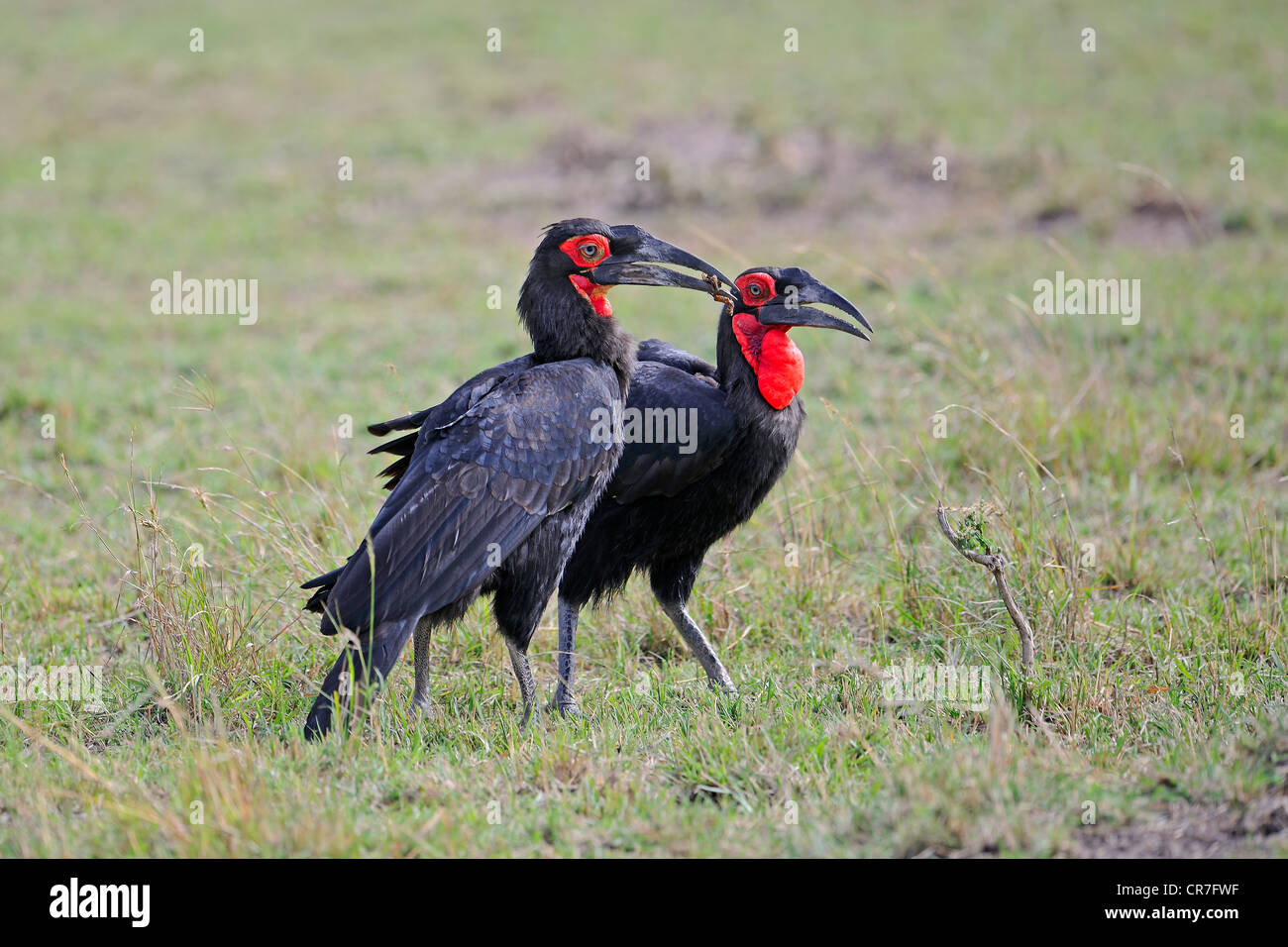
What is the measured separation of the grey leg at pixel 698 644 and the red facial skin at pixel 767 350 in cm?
85

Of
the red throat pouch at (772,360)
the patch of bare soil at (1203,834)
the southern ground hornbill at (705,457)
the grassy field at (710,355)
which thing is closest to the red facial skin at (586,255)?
the southern ground hornbill at (705,457)

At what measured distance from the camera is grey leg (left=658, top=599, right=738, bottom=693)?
4371 millimetres

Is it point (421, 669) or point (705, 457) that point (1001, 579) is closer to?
point (705, 457)

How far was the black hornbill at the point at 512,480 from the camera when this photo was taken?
376cm

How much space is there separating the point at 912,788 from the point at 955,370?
146 inches

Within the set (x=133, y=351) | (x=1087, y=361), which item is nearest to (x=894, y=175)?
(x=1087, y=361)

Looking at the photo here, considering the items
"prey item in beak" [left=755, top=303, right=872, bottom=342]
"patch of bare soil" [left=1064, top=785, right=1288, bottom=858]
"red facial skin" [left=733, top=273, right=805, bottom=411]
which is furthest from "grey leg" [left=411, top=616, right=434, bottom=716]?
"patch of bare soil" [left=1064, top=785, right=1288, bottom=858]

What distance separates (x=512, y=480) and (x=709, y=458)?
0.72 meters

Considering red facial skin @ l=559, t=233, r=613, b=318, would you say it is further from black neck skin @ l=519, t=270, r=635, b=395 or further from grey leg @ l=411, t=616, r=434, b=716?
grey leg @ l=411, t=616, r=434, b=716

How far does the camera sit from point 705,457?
168 inches

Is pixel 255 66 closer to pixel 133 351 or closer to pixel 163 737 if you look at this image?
pixel 133 351

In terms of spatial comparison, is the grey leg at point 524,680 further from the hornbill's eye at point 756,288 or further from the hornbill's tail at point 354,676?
the hornbill's eye at point 756,288

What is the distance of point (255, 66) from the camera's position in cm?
1609

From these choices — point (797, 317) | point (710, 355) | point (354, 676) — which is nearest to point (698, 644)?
point (797, 317)
